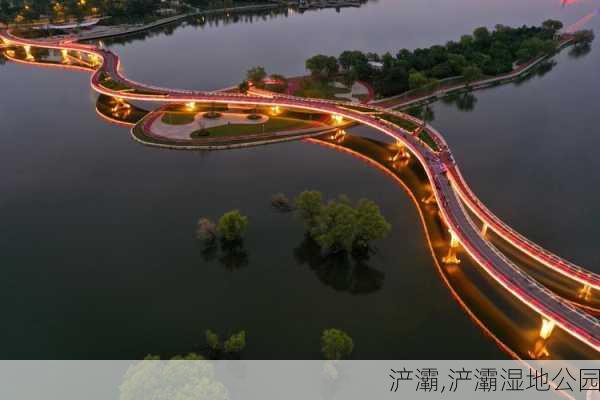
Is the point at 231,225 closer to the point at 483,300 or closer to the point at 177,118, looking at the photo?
the point at 483,300

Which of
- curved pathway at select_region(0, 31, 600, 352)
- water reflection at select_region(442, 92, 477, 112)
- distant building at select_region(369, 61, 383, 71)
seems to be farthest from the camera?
distant building at select_region(369, 61, 383, 71)

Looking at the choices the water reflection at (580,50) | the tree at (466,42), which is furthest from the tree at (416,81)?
the water reflection at (580,50)

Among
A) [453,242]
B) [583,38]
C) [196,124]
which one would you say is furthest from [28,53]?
[583,38]

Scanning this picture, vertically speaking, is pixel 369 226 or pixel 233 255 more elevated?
pixel 369 226

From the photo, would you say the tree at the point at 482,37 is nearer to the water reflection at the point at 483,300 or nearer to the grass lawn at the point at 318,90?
the grass lawn at the point at 318,90

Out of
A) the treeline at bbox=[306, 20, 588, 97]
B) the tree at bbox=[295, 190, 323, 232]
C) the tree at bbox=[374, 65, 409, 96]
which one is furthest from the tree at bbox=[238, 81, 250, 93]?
the tree at bbox=[295, 190, 323, 232]

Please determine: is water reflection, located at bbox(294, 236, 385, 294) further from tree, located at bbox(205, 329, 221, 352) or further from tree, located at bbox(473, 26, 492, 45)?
tree, located at bbox(473, 26, 492, 45)

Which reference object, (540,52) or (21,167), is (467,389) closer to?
(21,167)
